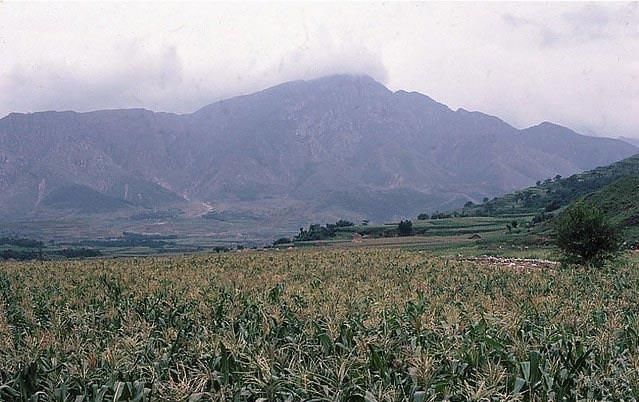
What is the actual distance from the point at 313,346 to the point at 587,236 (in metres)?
32.8

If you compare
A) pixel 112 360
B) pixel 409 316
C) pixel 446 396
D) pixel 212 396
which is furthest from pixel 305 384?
pixel 409 316

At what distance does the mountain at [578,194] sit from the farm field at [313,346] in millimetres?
77961

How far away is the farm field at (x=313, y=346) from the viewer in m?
8.77

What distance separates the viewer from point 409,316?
15.0m

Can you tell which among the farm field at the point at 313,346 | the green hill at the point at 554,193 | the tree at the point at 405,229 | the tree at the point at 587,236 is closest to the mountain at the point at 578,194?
the green hill at the point at 554,193

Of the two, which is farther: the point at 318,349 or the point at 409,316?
the point at 409,316

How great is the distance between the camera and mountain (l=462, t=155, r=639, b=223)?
93.1 m

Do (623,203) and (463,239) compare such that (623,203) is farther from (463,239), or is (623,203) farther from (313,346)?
(313,346)

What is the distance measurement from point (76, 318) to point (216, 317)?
11.7ft

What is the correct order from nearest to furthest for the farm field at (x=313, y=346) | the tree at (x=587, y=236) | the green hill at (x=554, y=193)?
the farm field at (x=313, y=346) → the tree at (x=587, y=236) → the green hill at (x=554, y=193)

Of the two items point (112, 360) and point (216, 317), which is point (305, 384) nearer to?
point (112, 360)

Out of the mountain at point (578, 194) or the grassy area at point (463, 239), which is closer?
the grassy area at point (463, 239)

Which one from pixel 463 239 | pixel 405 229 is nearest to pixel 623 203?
pixel 463 239

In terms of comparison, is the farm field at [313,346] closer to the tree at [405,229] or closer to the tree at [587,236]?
the tree at [587,236]
